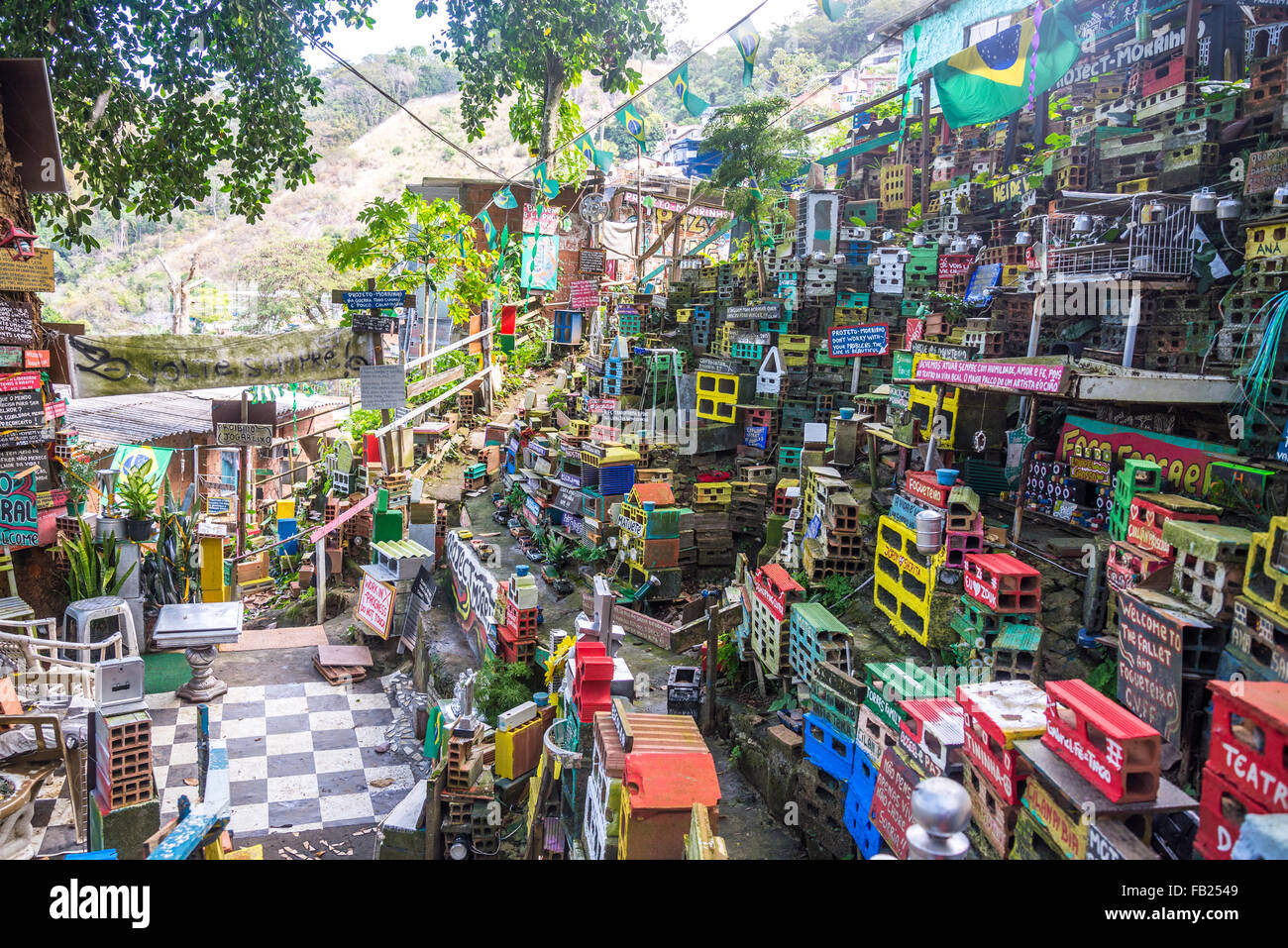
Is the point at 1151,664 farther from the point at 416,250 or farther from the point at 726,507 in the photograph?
the point at 416,250

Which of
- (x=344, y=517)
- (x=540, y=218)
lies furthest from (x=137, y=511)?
(x=540, y=218)

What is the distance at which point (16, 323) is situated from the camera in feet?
31.1

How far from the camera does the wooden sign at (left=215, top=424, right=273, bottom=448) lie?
1335cm

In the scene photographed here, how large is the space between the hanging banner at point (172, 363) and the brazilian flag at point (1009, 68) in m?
9.47

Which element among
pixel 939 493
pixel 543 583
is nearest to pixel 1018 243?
pixel 939 493

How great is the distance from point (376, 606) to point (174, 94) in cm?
787

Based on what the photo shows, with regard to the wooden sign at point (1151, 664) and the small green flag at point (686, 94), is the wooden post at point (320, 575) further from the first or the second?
the wooden sign at point (1151, 664)

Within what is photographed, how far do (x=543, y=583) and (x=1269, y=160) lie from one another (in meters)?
11.2

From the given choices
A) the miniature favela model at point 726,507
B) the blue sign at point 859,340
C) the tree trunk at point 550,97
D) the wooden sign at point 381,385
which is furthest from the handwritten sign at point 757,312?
the tree trunk at point 550,97

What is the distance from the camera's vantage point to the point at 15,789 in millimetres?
7324

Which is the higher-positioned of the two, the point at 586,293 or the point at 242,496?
the point at 586,293

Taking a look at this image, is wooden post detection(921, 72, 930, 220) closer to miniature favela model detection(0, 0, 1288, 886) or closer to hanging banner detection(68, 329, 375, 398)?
miniature favela model detection(0, 0, 1288, 886)

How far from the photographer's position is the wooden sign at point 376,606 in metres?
14.0
